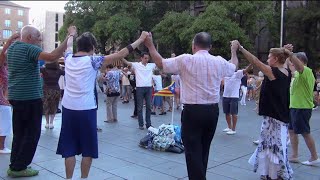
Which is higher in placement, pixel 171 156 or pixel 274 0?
pixel 274 0

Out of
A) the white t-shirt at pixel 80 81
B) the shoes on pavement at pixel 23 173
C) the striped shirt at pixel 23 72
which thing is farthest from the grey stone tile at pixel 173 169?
the striped shirt at pixel 23 72

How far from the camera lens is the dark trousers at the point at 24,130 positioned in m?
4.59

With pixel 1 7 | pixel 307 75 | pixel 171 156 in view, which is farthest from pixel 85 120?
pixel 1 7

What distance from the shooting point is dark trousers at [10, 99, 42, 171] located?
4594 millimetres

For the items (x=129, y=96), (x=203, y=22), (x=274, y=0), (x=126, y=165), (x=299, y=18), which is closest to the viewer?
(x=126, y=165)

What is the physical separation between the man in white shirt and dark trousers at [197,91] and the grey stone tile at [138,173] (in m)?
1.25

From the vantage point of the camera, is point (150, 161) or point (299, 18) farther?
point (299, 18)

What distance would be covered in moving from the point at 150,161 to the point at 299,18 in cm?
2544

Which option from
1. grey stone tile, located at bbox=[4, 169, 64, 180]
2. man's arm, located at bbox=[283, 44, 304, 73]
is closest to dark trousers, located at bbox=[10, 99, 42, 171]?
grey stone tile, located at bbox=[4, 169, 64, 180]

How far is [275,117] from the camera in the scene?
4.70 meters

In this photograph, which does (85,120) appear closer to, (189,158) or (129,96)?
(189,158)

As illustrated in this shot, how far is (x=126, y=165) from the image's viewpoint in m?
5.53

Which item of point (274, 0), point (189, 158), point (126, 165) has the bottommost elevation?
point (126, 165)

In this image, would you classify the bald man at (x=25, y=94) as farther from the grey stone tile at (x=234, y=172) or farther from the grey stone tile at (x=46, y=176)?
the grey stone tile at (x=234, y=172)
